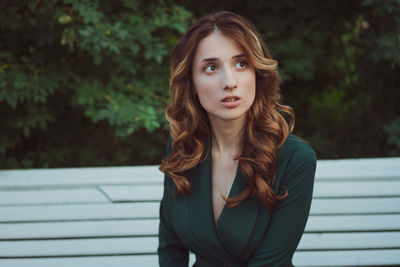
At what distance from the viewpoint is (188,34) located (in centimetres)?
188

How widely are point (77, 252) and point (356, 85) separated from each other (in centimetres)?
372

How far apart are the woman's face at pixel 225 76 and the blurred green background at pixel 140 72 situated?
1704mm

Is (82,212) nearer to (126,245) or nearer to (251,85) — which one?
(126,245)

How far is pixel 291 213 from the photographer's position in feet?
5.84

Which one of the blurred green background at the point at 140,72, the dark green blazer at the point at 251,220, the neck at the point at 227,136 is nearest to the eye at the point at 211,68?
the neck at the point at 227,136

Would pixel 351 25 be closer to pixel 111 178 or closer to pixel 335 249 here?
pixel 335 249

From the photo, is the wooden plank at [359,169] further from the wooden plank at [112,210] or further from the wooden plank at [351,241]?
the wooden plank at [351,241]

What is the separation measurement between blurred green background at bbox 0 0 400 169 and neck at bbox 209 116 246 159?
1524 millimetres

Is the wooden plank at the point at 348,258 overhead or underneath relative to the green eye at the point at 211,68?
underneath

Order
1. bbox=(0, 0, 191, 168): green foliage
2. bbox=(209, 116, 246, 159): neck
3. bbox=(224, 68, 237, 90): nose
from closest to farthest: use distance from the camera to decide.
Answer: bbox=(224, 68, 237, 90): nose < bbox=(209, 116, 246, 159): neck < bbox=(0, 0, 191, 168): green foliage

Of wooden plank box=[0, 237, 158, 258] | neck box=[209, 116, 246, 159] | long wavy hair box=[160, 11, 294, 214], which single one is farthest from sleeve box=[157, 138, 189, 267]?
wooden plank box=[0, 237, 158, 258]

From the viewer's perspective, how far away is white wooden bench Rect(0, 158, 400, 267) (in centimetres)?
258

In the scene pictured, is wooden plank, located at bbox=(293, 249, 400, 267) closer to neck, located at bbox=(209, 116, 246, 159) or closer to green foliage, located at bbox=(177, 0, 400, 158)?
neck, located at bbox=(209, 116, 246, 159)

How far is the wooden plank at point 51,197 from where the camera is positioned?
113 inches
